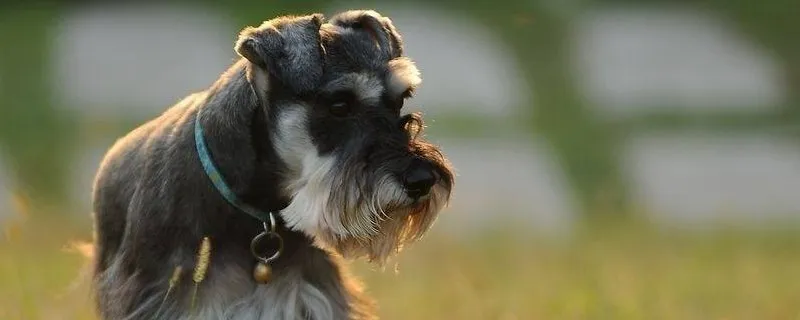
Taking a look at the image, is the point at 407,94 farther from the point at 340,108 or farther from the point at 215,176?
the point at 215,176

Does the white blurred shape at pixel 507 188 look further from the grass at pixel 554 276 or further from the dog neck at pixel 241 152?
the dog neck at pixel 241 152

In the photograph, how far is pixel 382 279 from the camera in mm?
7609

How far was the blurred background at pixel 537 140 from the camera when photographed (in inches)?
261

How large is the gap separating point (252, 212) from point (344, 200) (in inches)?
12.9

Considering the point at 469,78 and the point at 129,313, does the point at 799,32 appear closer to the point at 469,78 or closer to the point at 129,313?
the point at 469,78

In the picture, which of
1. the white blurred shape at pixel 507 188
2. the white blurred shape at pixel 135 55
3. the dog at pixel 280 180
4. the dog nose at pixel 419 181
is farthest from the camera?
the white blurred shape at pixel 135 55

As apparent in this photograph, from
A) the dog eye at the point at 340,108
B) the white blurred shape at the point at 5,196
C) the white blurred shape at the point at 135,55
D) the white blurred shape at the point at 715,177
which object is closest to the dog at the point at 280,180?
the dog eye at the point at 340,108

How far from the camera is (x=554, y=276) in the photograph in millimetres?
7379

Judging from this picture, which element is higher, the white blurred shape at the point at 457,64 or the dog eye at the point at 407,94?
the dog eye at the point at 407,94

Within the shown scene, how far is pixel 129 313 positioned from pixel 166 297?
0.19 m

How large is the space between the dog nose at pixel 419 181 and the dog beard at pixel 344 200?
0.02 meters

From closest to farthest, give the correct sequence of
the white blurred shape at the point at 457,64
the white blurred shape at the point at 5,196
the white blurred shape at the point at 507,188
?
the white blurred shape at the point at 507,188 → the white blurred shape at the point at 5,196 → the white blurred shape at the point at 457,64

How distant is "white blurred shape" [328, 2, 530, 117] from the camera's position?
1678cm

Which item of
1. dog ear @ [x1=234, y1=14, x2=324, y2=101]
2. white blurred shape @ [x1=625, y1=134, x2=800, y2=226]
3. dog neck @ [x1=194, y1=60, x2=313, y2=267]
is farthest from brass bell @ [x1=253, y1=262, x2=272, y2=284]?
white blurred shape @ [x1=625, y1=134, x2=800, y2=226]
